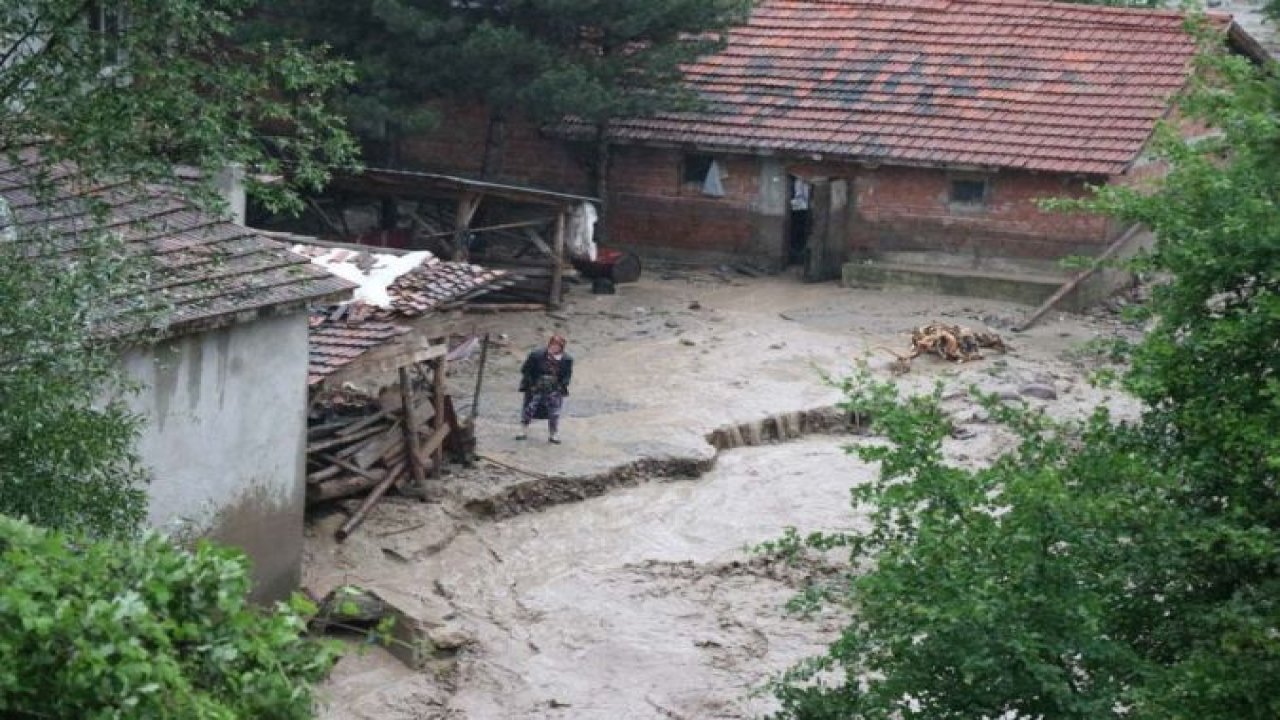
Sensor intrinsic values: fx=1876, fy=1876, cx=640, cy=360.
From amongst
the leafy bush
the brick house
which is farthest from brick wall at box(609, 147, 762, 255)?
the leafy bush

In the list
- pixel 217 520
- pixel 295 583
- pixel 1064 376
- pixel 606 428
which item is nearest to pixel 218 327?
pixel 217 520

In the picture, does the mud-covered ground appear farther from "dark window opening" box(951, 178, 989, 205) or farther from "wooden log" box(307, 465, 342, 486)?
"dark window opening" box(951, 178, 989, 205)

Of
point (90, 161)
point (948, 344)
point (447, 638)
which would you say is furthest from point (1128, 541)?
point (948, 344)

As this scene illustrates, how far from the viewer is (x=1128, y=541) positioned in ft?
34.2

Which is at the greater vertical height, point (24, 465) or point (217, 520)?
point (24, 465)

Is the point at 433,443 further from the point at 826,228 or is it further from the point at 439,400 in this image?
the point at 826,228

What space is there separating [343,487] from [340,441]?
449mm

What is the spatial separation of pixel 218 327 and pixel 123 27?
10.0ft

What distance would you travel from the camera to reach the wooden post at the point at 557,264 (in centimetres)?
2680

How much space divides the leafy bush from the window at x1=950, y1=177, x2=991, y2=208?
22.6 metres

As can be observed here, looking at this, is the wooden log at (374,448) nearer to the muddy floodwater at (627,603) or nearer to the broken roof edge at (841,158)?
the muddy floodwater at (627,603)

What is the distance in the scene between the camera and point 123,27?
A: 12609 mm

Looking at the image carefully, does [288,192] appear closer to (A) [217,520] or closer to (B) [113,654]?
(A) [217,520]

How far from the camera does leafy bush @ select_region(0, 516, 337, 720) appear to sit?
6.73 m
